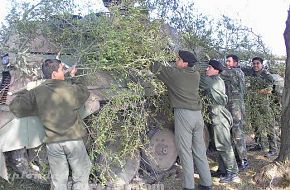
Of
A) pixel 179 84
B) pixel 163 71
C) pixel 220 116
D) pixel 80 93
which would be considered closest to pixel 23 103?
pixel 80 93

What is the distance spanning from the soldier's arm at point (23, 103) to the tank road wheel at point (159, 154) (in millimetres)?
2138

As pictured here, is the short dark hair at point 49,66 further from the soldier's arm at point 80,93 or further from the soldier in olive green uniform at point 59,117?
the soldier's arm at point 80,93

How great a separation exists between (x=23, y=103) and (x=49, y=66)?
21.4 inches

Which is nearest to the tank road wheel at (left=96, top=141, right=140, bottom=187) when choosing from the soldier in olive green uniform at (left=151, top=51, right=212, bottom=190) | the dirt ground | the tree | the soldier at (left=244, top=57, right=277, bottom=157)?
the dirt ground

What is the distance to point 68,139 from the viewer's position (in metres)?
5.07

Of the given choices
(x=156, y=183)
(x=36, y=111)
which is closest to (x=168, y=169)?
(x=156, y=183)

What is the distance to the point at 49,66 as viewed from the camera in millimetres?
5219

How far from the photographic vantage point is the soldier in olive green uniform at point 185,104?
19.9 feet

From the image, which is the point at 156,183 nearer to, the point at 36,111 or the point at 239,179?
the point at 239,179

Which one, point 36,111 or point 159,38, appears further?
point 159,38

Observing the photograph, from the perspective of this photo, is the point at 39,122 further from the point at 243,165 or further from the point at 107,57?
the point at 243,165

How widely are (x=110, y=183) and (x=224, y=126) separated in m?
2.14

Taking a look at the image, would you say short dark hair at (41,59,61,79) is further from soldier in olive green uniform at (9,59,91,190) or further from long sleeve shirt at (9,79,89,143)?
long sleeve shirt at (9,79,89,143)

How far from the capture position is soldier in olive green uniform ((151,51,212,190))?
6.06 metres
